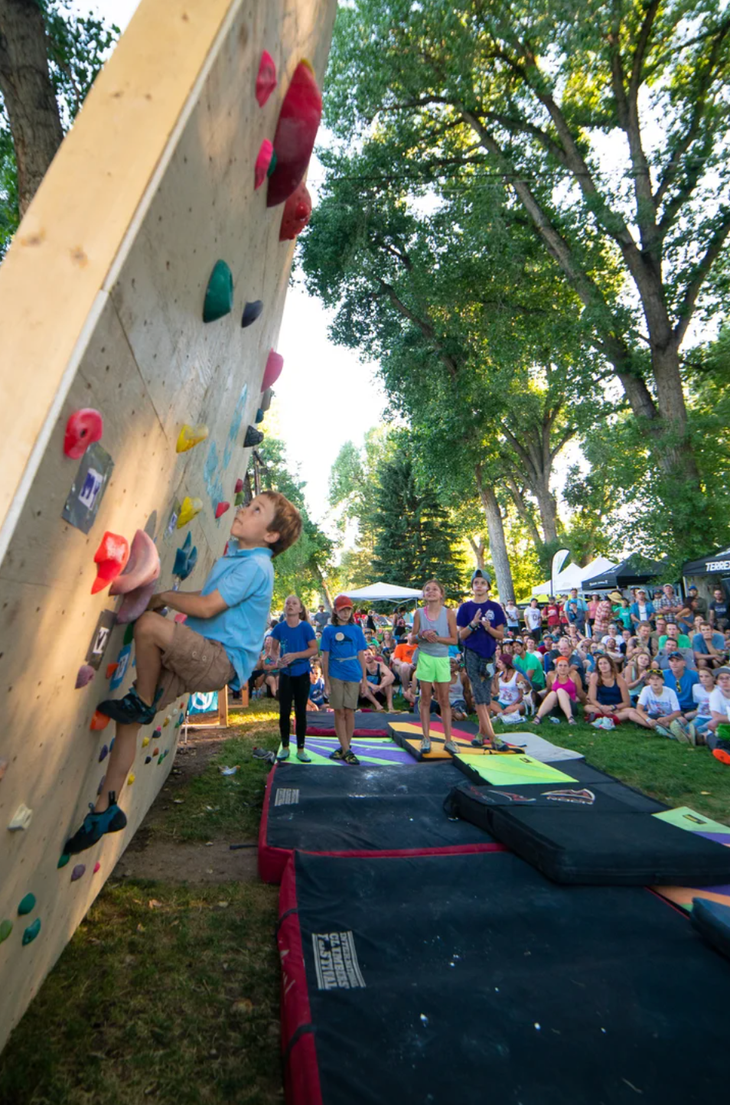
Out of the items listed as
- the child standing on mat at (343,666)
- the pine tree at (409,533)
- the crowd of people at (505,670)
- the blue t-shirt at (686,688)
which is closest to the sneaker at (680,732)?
the crowd of people at (505,670)

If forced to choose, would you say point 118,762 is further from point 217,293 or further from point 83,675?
point 217,293

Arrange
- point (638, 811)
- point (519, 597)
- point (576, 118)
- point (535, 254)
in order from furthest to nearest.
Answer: point (519, 597)
point (535, 254)
point (576, 118)
point (638, 811)

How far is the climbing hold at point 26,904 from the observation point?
2.00 m

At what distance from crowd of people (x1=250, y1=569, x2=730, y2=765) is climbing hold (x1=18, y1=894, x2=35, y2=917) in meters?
4.13

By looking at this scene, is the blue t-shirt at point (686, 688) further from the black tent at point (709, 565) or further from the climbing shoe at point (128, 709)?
the climbing shoe at point (128, 709)

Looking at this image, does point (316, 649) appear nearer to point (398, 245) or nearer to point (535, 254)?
point (535, 254)

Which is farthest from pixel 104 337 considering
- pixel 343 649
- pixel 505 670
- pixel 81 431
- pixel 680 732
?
pixel 505 670

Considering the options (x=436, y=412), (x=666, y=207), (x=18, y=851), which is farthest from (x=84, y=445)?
(x=436, y=412)

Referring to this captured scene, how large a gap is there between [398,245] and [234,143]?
18282 mm

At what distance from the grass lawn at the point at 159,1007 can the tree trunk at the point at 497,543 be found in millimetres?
17969

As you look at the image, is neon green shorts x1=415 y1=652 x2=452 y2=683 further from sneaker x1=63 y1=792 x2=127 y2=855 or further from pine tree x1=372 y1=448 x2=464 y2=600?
pine tree x1=372 y1=448 x2=464 y2=600

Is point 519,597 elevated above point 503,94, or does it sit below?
below

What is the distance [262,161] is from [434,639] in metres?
5.05

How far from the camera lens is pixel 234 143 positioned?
1.75 metres
